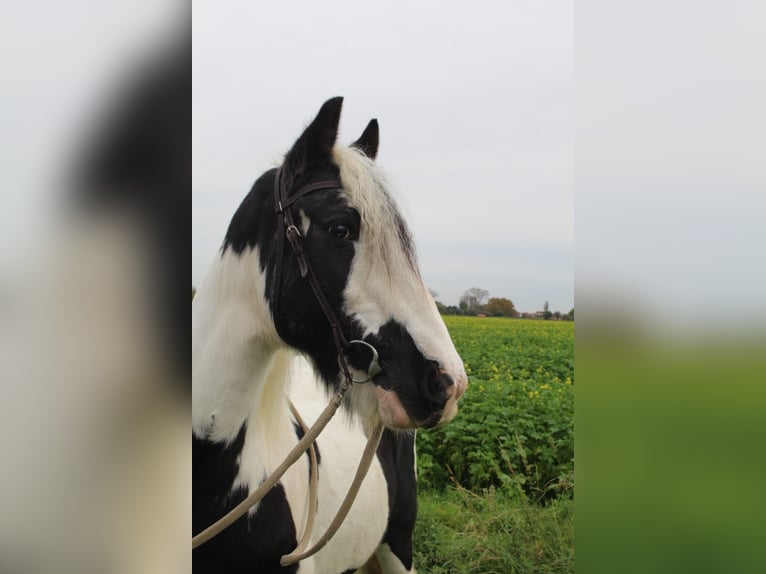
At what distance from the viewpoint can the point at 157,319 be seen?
50 cm

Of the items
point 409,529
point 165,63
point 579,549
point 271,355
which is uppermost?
point 165,63

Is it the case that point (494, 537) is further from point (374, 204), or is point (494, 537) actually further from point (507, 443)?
point (374, 204)

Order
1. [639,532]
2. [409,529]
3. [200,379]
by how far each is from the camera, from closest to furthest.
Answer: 1. [639,532]
2. [200,379]
3. [409,529]

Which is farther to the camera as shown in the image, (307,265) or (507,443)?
(507,443)

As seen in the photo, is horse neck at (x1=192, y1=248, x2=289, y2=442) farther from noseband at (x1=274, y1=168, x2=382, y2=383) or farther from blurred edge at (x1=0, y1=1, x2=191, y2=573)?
blurred edge at (x1=0, y1=1, x2=191, y2=573)

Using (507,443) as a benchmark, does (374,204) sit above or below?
Answer: above

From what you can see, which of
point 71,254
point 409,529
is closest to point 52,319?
point 71,254

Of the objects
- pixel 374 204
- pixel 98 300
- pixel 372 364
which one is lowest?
pixel 372 364

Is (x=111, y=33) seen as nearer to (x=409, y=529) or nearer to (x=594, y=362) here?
(x=594, y=362)

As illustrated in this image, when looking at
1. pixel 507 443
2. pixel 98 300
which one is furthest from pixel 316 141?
pixel 507 443

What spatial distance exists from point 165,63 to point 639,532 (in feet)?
1.97

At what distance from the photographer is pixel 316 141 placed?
175cm

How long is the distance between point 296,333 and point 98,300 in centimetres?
124

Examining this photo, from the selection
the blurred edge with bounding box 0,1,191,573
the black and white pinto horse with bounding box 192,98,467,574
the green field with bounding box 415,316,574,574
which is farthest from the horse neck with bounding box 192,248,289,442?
the green field with bounding box 415,316,574,574
